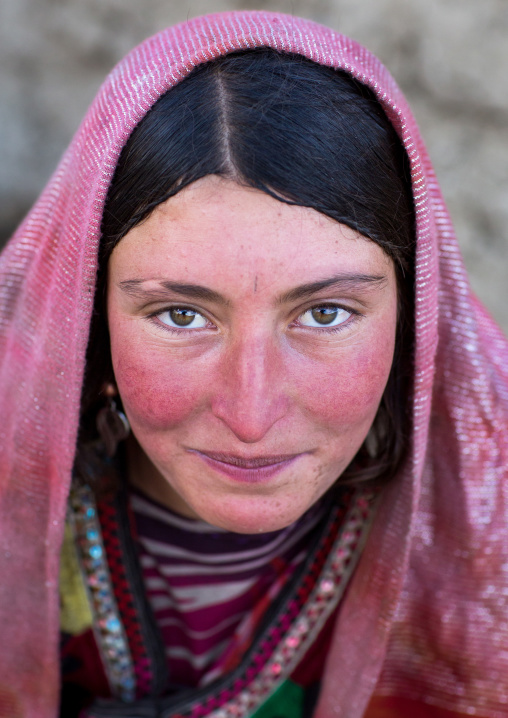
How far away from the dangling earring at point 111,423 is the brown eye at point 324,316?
1.41ft

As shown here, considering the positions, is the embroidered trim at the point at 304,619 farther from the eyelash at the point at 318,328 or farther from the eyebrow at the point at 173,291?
the eyebrow at the point at 173,291

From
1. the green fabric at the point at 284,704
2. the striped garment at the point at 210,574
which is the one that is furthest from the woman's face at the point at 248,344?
the green fabric at the point at 284,704

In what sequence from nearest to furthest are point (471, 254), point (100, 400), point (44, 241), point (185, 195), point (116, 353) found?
point (185, 195) → point (116, 353) → point (44, 241) → point (100, 400) → point (471, 254)

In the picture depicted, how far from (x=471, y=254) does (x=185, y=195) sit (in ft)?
5.79

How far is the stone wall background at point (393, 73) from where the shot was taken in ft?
7.32

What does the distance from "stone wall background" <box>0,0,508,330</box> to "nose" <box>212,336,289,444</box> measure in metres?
1.58

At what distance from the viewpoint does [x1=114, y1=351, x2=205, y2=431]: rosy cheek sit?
3.33 feet

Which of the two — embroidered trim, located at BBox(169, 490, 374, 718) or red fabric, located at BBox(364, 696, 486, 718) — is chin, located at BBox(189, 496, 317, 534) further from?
red fabric, located at BBox(364, 696, 486, 718)

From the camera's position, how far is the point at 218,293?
3.11 feet

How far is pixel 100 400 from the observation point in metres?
1.32

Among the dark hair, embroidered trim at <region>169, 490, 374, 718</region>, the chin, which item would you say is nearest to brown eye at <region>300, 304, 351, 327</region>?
the dark hair

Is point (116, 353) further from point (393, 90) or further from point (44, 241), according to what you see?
point (393, 90)

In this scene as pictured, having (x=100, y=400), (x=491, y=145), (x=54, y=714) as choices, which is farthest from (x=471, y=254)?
(x=54, y=714)

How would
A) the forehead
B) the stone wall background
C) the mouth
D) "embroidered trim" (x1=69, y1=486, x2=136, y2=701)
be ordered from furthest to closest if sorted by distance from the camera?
the stone wall background, "embroidered trim" (x1=69, y1=486, x2=136, y2=701), the mouth, the forehead
